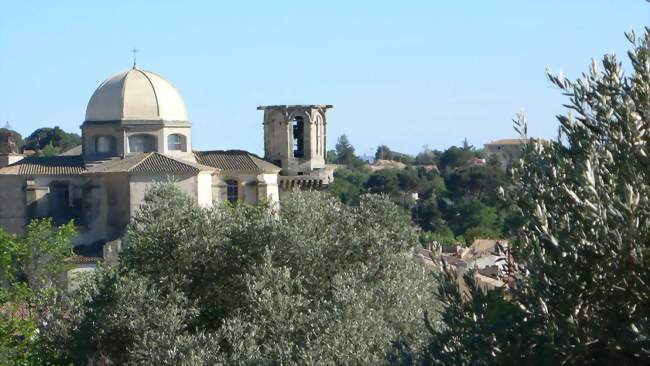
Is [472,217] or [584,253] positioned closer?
[584,253]

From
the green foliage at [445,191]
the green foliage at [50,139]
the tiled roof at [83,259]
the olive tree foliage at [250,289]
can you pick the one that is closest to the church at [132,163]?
the tiled roof at [83,259]

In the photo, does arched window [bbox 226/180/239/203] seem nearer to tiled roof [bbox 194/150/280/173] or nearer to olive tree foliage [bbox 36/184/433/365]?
tiled roof [bbox 194/150/280/173]

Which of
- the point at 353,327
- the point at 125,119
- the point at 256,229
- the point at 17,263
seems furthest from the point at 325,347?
the point at 125,119

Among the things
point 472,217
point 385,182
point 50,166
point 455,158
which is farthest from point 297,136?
point 455,158

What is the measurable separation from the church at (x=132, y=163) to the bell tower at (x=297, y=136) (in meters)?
0.04

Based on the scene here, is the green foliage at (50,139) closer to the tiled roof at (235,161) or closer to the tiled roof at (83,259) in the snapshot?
the tiled roof at (235,161)

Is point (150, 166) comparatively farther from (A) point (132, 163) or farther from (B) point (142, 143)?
(B) point (142, 143)

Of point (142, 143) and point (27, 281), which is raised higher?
point (142, 143)

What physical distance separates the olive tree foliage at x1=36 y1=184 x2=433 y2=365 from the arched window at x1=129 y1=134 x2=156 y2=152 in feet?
76.9

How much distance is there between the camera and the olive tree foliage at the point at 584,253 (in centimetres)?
591

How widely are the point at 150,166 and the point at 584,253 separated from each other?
31623 mm

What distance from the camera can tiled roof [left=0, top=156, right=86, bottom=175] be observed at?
39969 mm

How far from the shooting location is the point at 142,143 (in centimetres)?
4028

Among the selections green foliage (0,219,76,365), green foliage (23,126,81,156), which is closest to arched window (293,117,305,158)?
green foliage (0,219,76,365)
